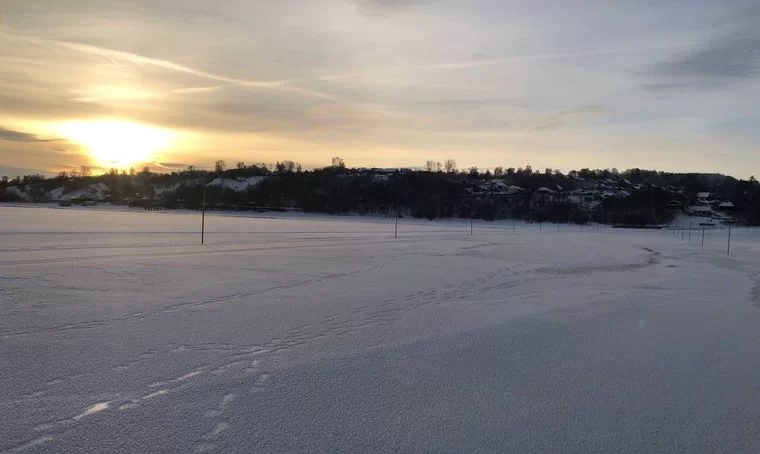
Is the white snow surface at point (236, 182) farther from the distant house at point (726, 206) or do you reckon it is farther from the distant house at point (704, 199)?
the distant house at point (726, 206)

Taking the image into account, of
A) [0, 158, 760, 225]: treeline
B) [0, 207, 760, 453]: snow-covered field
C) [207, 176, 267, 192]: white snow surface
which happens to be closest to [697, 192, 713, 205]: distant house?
[0, 158, 760, 225]: treeline

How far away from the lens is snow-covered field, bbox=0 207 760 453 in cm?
433

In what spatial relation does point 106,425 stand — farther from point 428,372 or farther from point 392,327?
point 392,327

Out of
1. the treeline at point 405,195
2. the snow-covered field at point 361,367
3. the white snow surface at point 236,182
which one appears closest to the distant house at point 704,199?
the treeline at point 405,195

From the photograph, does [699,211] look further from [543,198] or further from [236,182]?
[236,182]

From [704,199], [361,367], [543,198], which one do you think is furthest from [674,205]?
[361,367]

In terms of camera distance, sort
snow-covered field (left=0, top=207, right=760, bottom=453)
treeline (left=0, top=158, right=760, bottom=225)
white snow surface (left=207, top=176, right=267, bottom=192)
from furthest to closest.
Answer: white snow surface (left=207, top=176, right=267, bottom=192) → treeline (left=0, top=158, right=760, bottom=225) → snow-covered field (left=0, top=207, right=760, bottom=453)

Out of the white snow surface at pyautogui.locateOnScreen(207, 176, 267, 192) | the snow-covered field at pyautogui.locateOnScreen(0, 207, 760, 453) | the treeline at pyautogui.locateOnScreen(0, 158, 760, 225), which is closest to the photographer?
the snow-covered field at pyautogui.locateOnScreen(0, 207, 760, 453)

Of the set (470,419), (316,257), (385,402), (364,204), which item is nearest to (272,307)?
(385,402)

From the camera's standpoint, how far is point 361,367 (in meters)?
6.06

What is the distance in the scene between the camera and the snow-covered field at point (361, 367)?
4332 millimetres

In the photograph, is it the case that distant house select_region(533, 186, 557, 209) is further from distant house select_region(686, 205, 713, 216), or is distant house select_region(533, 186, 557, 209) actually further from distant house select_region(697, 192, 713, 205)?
distant house select_region(697, 192, 713, 205)

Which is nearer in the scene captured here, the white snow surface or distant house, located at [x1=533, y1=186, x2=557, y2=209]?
distant house, located at [x1=533, y1=186, x2=557, y2=209]

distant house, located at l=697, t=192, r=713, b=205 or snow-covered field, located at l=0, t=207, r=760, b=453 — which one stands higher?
distant house, located at l=697, t=192, r=713, b=205
